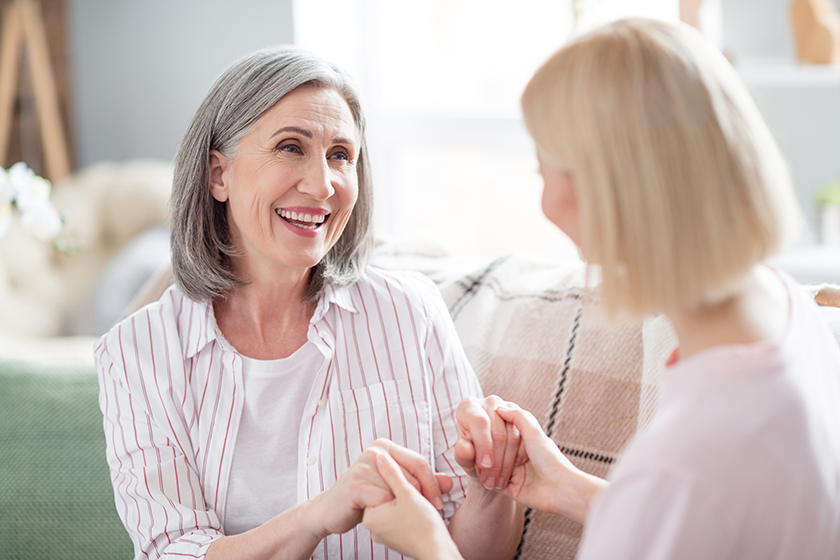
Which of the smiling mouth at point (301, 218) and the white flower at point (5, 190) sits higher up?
the smiling mouth at point (301, 218)

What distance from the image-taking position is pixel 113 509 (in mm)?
1394

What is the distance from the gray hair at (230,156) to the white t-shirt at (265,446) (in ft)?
0.54

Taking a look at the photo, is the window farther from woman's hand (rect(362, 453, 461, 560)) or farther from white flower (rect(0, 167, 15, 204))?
woman's hand (rect(362, 453, 461, 560))

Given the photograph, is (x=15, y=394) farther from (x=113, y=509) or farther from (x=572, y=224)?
(x=572, y=224)

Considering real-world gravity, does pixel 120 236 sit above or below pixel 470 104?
below

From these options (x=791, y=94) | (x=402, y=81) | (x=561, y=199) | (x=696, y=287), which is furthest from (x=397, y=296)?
(x=402, y=81)

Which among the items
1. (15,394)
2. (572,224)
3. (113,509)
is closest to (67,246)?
(15,394)

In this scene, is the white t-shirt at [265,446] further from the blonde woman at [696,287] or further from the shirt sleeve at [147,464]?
the blonde woman at [696,287]

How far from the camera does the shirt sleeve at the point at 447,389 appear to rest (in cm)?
124

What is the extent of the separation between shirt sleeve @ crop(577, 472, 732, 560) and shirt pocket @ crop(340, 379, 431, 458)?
637mm

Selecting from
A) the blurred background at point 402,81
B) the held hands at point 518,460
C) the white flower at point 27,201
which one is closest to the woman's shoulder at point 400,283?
the held hands at point 518,460

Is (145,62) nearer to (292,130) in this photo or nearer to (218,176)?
(218,176)

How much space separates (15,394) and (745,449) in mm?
1387

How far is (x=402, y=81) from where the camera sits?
11.3 feet
